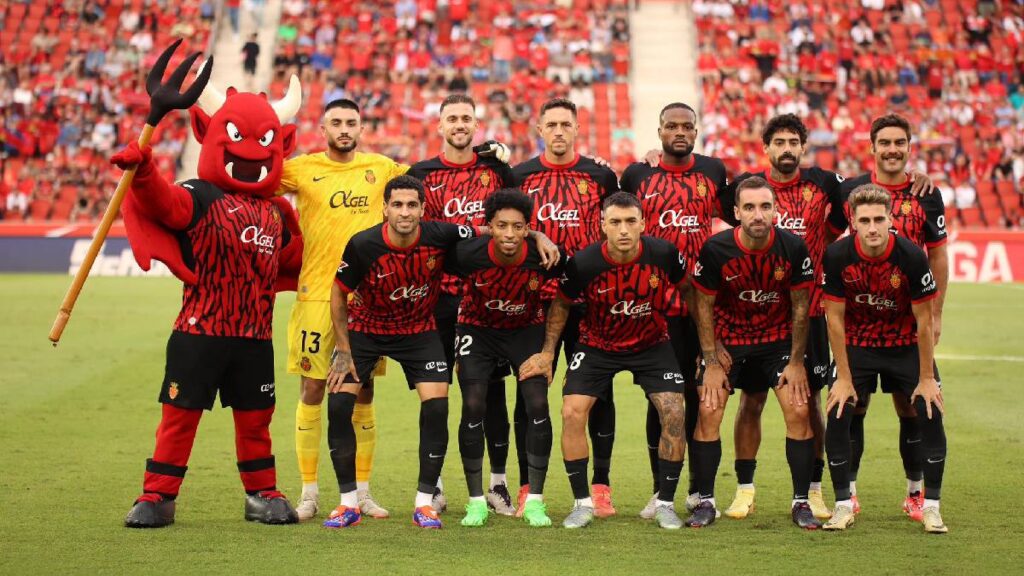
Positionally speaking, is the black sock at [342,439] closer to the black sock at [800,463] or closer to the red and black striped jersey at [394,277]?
the red and black striped jersey at [394,277]

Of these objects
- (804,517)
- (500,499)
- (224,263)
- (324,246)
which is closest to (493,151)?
(324,246)

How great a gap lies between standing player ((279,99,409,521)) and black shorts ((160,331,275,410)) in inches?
11.0

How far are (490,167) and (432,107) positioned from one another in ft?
76.7

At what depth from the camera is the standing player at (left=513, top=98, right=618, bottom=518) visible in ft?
26.8

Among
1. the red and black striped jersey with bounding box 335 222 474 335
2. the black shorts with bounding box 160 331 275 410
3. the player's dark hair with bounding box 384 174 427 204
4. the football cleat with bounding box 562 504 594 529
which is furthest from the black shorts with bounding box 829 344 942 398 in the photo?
the black shorts with bounding box 160 331 275 410

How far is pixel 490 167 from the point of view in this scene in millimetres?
8375

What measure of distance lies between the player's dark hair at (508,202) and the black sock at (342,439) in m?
1.38

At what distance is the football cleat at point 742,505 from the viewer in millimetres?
7812

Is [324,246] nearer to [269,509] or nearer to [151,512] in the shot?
[269,509]

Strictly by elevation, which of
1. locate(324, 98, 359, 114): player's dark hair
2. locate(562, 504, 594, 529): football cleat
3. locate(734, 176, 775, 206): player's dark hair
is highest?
locate(324, 98, 359, 114): player's dark hair

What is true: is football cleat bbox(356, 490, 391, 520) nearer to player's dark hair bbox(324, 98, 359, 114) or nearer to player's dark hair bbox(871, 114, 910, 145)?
player's dark hair bbox(324, 98, 359, 114)

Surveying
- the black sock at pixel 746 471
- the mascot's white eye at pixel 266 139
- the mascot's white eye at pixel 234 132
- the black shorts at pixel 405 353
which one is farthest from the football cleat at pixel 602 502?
the mascot's white eye at pixel 234 132

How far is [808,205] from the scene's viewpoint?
26.9ft

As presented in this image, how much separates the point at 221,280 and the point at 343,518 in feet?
5.18
